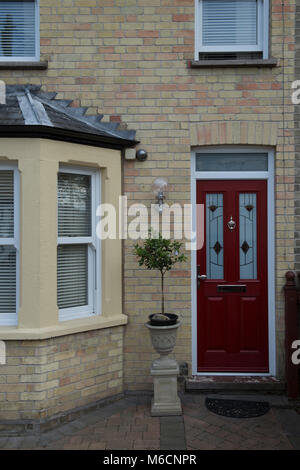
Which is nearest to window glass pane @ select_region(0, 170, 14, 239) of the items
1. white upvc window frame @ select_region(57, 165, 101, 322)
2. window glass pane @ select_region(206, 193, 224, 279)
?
white upvc window frame @ select_region(57, 165, 101, 322)

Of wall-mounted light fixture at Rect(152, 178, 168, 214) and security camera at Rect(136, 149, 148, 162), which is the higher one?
security camera at Rect(136, 149, 148, 162)

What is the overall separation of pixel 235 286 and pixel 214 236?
0.67 m

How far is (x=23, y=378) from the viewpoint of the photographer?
4258mm

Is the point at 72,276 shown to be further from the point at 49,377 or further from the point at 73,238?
the point at 49,377

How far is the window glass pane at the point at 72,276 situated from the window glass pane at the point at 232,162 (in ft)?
5.89

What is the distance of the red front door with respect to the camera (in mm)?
5207

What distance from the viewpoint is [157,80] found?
16.6 ft

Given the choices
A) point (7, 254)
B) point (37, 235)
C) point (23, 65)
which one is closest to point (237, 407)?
point (37, 235)

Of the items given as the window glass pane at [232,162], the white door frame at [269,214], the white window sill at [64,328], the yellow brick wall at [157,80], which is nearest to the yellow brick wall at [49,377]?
the white window sill at [64,328]

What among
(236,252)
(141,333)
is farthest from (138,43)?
(141,333)

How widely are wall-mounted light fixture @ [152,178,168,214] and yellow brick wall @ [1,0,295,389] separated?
10 centimetres

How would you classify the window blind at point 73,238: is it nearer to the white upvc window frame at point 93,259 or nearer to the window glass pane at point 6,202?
the white upvc window frame at point 93,259

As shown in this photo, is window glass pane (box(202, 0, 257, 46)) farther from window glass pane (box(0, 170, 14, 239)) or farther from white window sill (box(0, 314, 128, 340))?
white window sill (box(0, 314, 128, 340))
